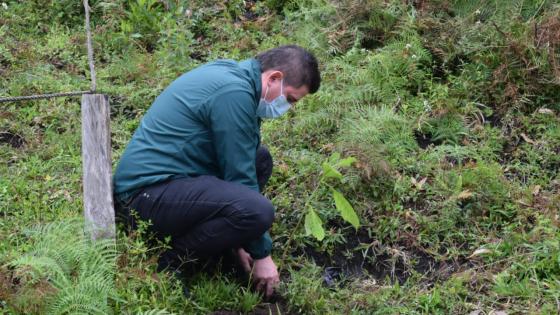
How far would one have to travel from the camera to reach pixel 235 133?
3.46 meters

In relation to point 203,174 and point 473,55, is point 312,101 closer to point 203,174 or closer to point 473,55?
point 473,55

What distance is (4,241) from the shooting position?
3674mm

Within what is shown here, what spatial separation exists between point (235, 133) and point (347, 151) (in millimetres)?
1480

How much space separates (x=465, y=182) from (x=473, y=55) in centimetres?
162

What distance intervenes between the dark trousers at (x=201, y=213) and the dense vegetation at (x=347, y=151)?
0.15 metres

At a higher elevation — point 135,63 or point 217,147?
point 217,147

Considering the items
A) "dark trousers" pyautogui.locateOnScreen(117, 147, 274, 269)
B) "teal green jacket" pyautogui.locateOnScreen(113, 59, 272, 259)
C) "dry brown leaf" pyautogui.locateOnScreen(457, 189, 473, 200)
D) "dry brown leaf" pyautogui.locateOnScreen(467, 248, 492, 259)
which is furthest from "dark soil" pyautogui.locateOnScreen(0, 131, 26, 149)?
"dry brown leaf" pyautogui.locateOnScreen(467, 248, 492, 259)

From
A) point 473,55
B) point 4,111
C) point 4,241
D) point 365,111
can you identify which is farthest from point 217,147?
point 473,55

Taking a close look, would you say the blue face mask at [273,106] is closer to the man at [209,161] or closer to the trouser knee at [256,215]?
the man at [209,161]

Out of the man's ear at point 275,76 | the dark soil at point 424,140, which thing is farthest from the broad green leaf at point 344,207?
the dark soil at point 424,140

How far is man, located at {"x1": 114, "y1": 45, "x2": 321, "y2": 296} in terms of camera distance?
11.4 feet

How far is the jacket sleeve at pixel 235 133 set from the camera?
3455mm

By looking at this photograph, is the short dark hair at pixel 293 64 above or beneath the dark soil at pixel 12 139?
above

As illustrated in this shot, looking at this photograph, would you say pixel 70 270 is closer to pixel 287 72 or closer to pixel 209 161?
pixel 209 161
